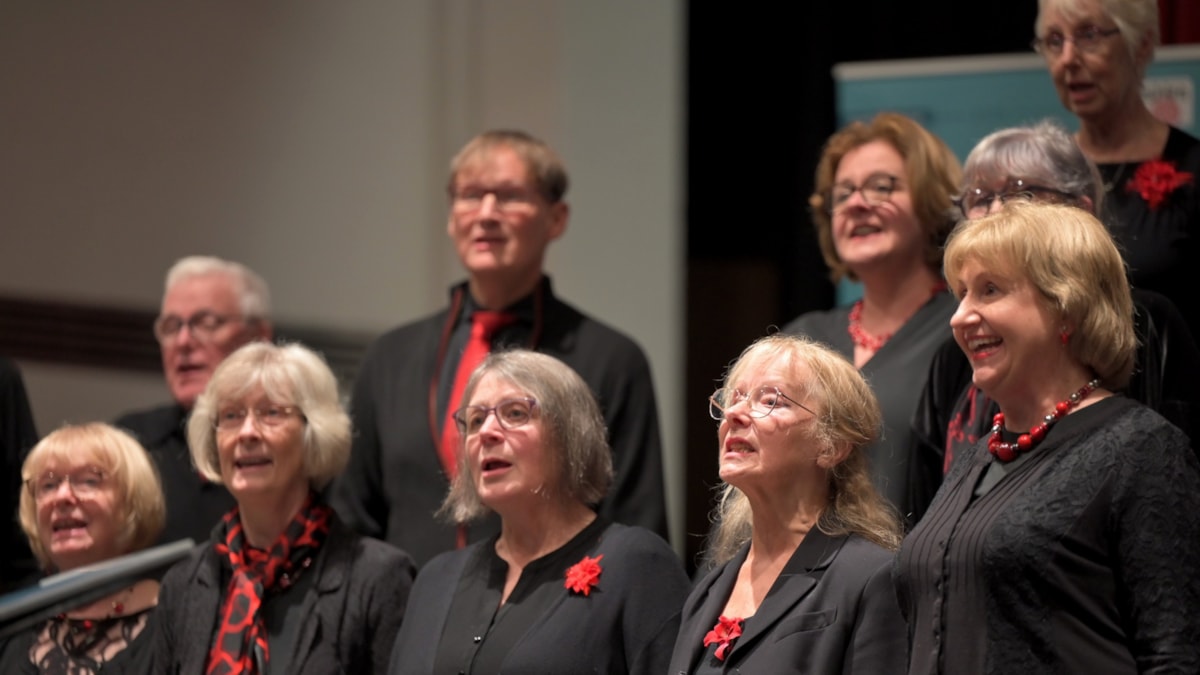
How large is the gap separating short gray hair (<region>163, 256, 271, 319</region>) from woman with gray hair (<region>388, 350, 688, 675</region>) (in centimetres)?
129

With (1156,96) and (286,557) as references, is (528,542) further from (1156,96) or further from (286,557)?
(1156,96)

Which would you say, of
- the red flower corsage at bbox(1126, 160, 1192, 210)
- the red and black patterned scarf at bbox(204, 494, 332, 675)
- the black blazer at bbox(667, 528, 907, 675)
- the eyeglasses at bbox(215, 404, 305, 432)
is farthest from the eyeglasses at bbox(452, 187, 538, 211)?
the black blazer at bbox(667, 528, 907, 675)

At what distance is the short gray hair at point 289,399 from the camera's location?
365 centimetres

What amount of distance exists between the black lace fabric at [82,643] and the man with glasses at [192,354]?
44 centimetres

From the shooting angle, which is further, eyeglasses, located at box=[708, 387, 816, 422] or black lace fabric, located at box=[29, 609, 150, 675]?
black lace fabric, located at box=[29, 609, 150, 675]

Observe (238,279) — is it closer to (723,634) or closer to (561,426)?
(561,426)

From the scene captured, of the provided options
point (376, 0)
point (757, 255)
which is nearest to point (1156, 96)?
point (757, 255)

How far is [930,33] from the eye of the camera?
525 cm

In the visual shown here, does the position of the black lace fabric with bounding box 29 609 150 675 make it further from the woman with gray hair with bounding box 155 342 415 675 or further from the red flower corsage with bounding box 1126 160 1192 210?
the red flower corsage with bounding box 1126 160 1192 210

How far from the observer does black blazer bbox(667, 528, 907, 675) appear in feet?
8.83

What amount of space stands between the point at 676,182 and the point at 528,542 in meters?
2.50

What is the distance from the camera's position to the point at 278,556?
356cm

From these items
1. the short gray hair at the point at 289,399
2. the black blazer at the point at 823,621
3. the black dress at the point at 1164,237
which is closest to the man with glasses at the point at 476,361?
the short gray hair at the point at 289,399

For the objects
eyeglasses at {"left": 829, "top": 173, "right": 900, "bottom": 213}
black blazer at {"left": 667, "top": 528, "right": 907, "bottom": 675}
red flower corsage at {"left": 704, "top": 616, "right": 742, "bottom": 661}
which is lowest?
red flower corsage at {"left": 704, "top": 616, "right": 742, "bottom": 661}
